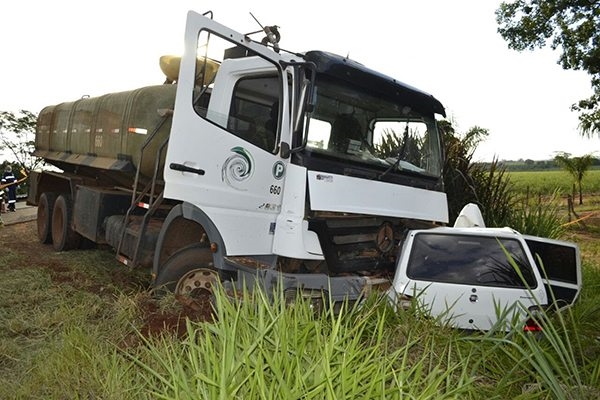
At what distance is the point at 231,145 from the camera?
4.62 meters

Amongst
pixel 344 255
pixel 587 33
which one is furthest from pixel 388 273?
pixel 587 33

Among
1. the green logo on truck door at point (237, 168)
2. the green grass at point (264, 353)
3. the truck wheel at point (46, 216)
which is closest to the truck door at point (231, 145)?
the green logo on truck door at point (237, 168)

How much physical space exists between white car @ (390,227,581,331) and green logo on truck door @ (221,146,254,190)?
5.61 feet

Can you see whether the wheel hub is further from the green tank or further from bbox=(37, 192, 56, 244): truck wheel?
bbox=(37, 192, 56, 244): truck wheel

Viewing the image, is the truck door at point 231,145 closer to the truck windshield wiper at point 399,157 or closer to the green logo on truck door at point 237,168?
the green logo on truck door at point 237,168

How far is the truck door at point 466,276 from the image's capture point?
4.37 metres

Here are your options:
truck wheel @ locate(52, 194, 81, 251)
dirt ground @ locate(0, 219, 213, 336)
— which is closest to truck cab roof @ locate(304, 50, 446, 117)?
dirt ground @ locate(0, 219, 213, 336)

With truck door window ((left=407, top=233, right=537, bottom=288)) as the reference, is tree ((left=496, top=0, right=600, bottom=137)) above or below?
above

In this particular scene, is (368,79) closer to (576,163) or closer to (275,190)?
(275,190)

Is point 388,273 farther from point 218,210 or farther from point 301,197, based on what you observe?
point 218,210

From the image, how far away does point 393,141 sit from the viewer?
541 centimetres

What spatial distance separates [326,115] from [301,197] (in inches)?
32.9

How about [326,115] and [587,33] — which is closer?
[326,115]

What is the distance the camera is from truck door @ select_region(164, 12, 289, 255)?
445cm
